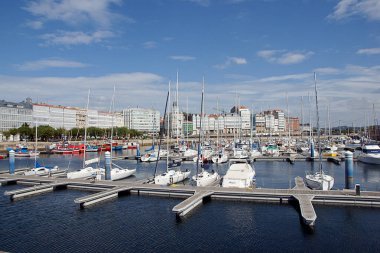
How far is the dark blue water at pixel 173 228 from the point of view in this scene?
808 inches

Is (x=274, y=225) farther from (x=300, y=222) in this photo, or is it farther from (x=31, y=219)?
(x=31, y=219)

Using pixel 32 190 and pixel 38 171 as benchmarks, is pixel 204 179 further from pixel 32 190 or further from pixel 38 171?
pixel 38 171

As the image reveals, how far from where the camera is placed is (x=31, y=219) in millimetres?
26484

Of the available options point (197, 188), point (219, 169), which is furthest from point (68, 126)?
point (197, 188)

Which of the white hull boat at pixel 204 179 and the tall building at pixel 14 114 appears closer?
the white hull boat at pixel 204 179

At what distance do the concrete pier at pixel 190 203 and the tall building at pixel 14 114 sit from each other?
134654 mm

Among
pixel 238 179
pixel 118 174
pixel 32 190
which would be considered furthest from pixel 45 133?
pixel 238 179

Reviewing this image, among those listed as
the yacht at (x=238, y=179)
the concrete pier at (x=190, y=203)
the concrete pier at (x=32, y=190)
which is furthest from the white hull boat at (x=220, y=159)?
the concrete pier at (x=190, y=203)

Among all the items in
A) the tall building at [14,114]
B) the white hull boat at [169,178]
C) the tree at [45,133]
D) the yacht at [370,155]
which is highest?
the tall building at [14,114]

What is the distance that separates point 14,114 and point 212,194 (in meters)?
143

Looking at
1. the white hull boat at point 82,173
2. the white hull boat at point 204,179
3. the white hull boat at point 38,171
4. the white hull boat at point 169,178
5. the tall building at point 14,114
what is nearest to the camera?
the white hull boat at point 204,179

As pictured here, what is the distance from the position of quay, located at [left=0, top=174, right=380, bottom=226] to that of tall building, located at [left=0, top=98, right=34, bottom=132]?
401ft

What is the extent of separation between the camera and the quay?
27.4 m

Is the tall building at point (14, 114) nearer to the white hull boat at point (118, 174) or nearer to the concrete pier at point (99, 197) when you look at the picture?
the white hull boat at point (118, 174)
